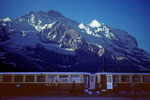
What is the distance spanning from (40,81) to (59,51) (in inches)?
4045

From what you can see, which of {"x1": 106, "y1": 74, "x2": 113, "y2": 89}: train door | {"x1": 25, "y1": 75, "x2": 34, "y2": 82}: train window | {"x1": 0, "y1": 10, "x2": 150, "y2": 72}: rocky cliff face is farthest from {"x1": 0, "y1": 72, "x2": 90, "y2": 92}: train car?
{"x1": 0, "y1": 10, "x2": 150, "y2": 72}: rocky cliff face

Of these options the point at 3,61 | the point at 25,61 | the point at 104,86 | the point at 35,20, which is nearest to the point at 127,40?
the point at 35,20

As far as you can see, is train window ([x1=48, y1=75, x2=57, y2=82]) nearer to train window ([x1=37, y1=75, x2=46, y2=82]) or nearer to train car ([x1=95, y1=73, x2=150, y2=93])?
train window ([x1=37, y1=75, x2=46, y2=82])

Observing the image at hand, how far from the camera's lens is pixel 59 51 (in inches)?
4966

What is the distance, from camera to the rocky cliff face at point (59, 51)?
308 ft

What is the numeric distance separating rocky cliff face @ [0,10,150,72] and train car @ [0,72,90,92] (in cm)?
5142

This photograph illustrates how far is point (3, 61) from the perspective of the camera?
83.5 metres

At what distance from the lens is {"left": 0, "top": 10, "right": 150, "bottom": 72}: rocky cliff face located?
308 feet

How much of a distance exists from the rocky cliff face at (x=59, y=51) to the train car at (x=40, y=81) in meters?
51.4

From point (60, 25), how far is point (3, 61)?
88.9 m

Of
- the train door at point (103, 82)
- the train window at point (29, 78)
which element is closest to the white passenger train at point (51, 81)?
the train window at point (29, 78)

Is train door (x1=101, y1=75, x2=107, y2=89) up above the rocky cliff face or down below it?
below

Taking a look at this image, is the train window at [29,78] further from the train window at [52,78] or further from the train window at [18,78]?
the train window at [52,78]

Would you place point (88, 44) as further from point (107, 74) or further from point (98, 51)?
point (107, 74)
